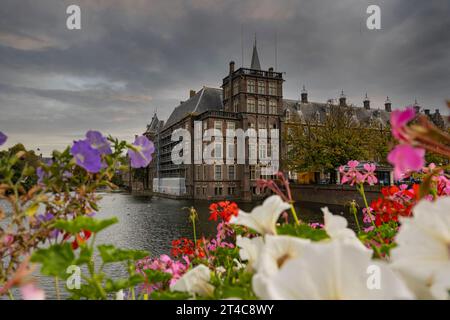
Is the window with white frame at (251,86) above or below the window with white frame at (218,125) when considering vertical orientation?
above

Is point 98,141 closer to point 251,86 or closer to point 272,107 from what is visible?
point 251,86

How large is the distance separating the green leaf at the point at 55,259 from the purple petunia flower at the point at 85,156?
1.02 feet

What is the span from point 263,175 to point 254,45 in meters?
16.9

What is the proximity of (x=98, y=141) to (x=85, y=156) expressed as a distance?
0.11m

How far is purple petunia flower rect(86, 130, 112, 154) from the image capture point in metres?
1.15

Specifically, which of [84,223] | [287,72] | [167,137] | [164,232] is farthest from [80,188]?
[167,137]

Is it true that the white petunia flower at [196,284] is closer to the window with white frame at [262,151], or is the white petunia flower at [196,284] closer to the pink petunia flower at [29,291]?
the pink petunia flower at [29,291]

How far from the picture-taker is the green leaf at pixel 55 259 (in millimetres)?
770

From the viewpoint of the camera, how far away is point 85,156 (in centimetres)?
108

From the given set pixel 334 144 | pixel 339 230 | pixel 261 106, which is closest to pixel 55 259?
pixel 339 230

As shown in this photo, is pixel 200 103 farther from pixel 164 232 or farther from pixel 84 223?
pixel 84 223

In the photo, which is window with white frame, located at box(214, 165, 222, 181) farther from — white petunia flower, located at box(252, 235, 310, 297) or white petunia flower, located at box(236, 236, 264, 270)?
white petunia flower, located at box(252, 235, 310, 297)

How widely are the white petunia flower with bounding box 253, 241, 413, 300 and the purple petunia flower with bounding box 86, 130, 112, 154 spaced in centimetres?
85

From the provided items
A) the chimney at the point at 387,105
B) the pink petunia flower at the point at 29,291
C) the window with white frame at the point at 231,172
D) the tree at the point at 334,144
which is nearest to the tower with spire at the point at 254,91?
the window with white frame at the point at 231,172
